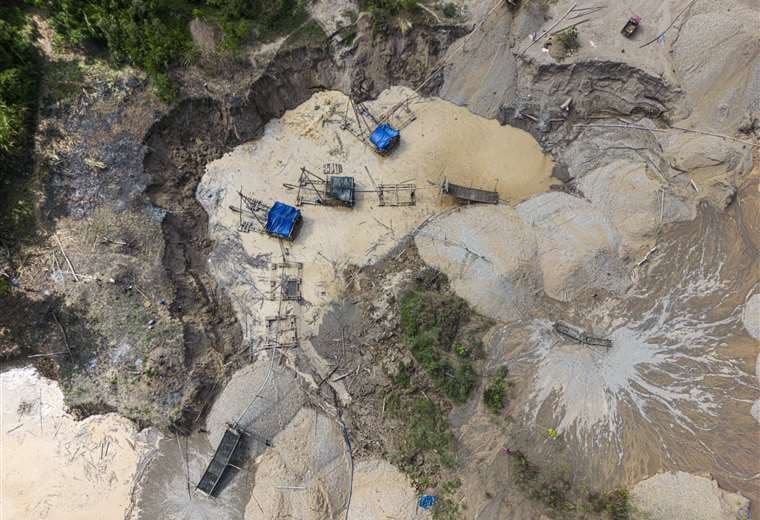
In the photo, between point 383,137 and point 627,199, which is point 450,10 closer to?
point 383,137

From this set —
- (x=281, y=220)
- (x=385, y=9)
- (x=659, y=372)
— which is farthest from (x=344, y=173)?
(x=659, y=372)

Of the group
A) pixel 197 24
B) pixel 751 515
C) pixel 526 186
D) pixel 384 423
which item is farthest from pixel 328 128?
pixel 751 515

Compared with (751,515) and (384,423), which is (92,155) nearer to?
(384,423)

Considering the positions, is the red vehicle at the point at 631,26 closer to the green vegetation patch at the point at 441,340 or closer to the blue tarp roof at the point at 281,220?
the green vegetation patch at the point at 441,340

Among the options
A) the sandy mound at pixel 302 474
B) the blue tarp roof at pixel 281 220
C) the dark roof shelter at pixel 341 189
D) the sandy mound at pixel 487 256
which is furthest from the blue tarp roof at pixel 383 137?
the sandy mound at pixel 302 474

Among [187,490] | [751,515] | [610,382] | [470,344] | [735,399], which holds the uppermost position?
[470,344]

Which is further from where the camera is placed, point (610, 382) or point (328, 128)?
point (328, 128)

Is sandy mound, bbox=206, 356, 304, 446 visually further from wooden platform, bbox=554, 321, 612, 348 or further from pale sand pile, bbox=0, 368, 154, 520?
wooden platform, bbox=554, 321, 612, 348
